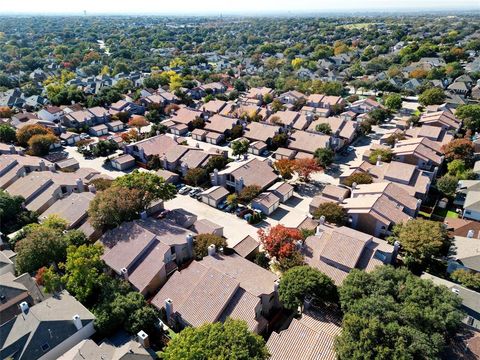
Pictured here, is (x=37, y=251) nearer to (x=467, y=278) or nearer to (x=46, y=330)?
(x=46, y=330)

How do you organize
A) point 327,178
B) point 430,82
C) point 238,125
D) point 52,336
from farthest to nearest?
point 430,82 → point 238,125 → point 327,178 → point 52,336

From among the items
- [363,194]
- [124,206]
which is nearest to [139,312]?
[124,206]

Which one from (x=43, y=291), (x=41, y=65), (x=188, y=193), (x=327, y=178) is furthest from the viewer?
(x=41, y=65)

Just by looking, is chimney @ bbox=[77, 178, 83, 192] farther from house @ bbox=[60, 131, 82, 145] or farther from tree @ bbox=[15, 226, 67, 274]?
house @ bbox=[60, 131, 82, 145]

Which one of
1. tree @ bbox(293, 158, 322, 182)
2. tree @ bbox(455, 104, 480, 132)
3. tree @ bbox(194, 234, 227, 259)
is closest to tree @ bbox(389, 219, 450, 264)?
tree @ bbox(293, 158, 322, 182)

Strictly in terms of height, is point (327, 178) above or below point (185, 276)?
below

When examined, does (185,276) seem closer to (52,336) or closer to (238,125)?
(52,336)

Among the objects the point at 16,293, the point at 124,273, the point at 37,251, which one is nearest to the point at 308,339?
the point at 124,273
